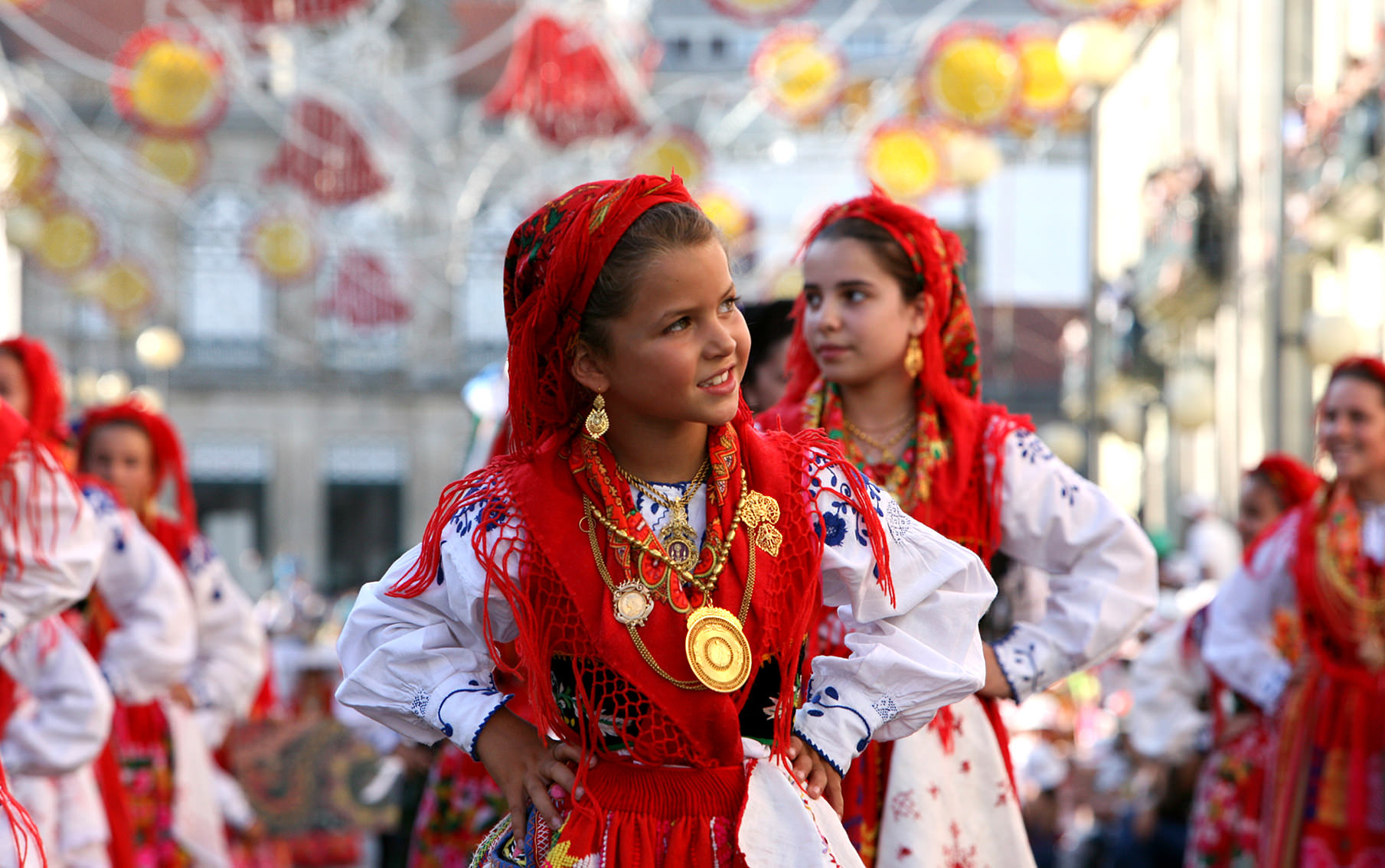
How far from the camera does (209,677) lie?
634cm

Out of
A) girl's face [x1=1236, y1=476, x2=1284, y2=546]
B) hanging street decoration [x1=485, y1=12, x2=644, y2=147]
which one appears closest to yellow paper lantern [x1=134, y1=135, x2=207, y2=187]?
hanging street decoration [x1=485, y1=12, x2=644, y2=147]

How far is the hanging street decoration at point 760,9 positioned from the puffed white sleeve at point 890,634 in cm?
909

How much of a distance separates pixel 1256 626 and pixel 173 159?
12.5 metres

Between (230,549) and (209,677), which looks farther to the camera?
(230,549)

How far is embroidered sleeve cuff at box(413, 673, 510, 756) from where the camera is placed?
2.51 m

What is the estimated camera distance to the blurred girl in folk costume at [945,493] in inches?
135

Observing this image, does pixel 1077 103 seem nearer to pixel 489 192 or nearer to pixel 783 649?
pixel 783 649

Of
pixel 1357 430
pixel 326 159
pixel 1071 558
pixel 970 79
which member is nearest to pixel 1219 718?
pixel 1357 430

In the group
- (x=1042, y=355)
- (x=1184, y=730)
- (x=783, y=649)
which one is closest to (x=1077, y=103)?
(x=1184, y=730)

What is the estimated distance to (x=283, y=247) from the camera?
17.4 meters

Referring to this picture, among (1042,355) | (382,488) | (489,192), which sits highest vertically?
(489,192)

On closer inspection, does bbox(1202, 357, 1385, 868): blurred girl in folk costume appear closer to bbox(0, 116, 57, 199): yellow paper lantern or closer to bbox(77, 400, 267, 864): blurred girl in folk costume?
bbox(77, 400, 267, 864): blurred girl in folk costume

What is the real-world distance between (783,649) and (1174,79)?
71.9 feet

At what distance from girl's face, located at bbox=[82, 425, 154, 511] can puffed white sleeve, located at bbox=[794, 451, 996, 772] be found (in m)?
3.99
